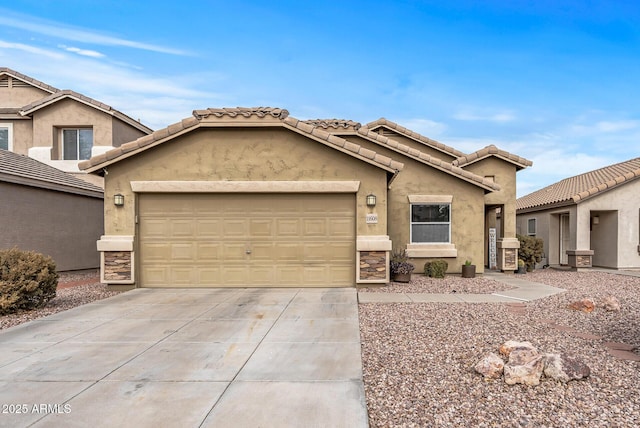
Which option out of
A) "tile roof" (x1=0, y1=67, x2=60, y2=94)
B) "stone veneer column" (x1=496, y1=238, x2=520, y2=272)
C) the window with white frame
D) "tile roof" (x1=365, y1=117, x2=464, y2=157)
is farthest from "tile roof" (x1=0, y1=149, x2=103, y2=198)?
"stone veneer column" (x1=496, y1=238, x2=520, y2=272)

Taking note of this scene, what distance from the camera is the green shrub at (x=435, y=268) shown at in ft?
43.0

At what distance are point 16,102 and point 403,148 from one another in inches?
736

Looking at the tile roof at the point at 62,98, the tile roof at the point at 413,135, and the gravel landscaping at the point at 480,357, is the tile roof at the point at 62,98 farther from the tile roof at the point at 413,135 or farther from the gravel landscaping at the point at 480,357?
the tile roof at the point at 413,135

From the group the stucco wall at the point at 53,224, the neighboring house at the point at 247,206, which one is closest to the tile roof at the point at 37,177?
the stucco wall at the point at 53,224

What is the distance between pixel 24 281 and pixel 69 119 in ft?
40.0

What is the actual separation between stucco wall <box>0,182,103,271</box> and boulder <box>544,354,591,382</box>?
1484 cm

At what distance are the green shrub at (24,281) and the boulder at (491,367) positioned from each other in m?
8.64

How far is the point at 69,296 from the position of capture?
10.1 metres

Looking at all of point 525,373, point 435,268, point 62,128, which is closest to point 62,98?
point 62,128

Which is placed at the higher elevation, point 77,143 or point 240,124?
point 77,143

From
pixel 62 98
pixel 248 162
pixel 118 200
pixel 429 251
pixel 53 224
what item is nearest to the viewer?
pixel 118 200

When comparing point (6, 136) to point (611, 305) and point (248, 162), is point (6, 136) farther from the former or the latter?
point (611, 305)

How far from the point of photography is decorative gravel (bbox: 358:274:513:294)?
35.0 ft

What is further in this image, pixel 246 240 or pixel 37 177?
pixel 37 177
